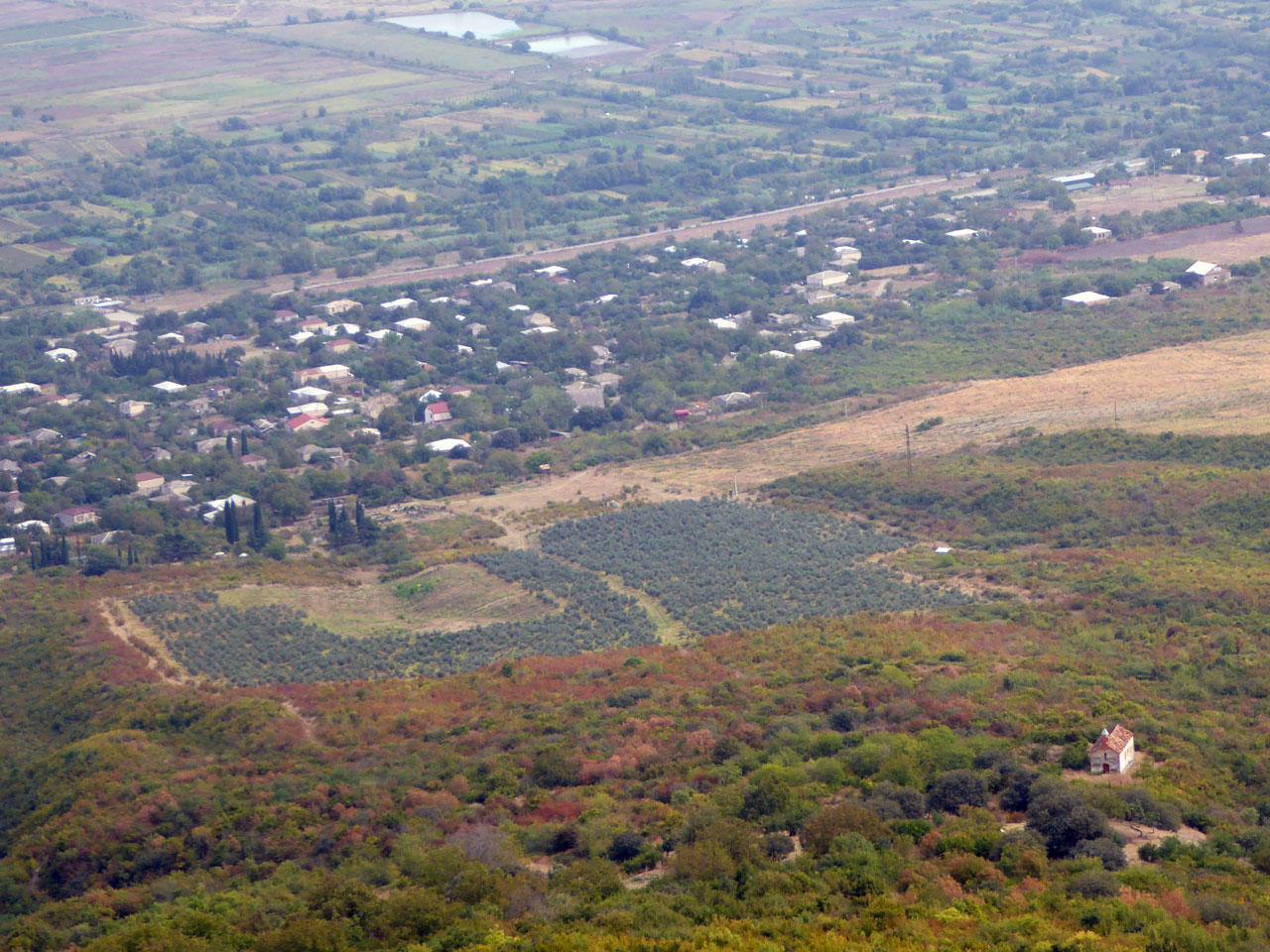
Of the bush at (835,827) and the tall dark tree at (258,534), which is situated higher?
the bush at (835,827)

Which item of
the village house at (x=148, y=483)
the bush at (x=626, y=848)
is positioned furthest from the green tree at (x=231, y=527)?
the bush at (x=626, y=848)

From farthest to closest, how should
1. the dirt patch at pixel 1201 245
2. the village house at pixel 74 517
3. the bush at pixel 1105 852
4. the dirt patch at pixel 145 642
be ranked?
the dirt patch at pixel 1201 245 < the village house at pixel 74 517 < the dirt patch at pixel 145 642 < the bush at pixel 1105 852

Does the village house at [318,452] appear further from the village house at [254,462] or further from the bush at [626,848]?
the bush at [626,848]

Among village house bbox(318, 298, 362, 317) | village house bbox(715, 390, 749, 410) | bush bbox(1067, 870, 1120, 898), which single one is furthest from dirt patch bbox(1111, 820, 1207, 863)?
Answer: village house bbox(318, 298, 362, 317)

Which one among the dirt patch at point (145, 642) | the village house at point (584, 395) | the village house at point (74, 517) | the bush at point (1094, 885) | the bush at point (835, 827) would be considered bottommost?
the village house at point (74, 517)

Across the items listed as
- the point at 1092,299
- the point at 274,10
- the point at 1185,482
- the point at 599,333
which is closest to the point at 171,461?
the point at 599,333

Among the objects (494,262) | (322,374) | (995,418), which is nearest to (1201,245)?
(995,418)
